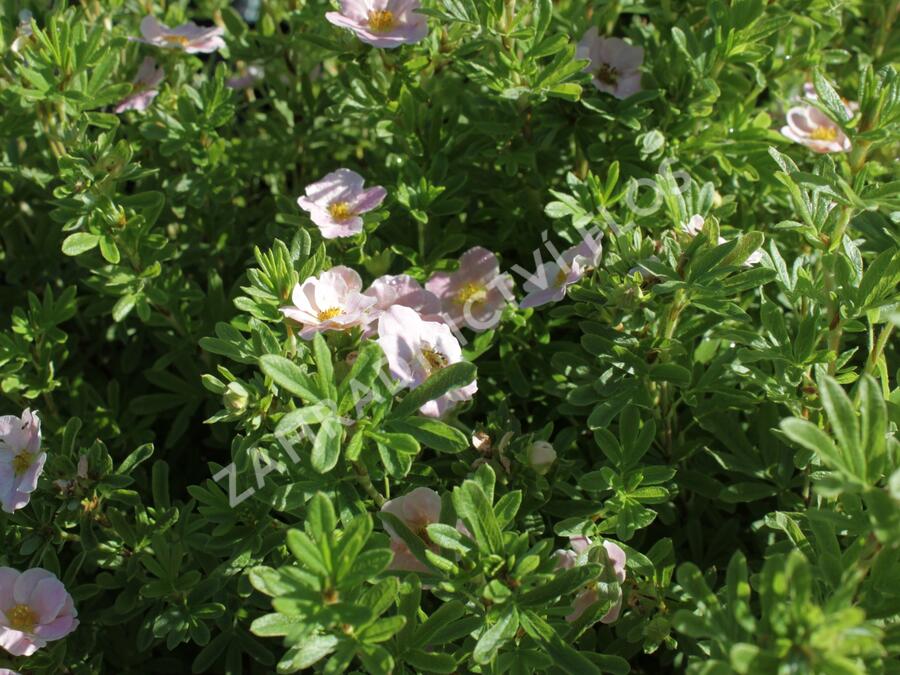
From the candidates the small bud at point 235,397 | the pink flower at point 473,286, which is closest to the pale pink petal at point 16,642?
the small bud at point 235,397

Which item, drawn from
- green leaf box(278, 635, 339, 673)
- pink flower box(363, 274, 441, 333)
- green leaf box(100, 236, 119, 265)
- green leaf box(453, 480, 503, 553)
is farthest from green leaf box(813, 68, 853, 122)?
green leaf box(100, 236, 119, 265)

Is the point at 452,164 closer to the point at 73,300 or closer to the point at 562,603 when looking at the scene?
the point at 73,300

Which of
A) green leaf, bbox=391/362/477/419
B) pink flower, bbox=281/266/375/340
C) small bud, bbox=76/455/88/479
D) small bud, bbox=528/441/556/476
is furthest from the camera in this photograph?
small bud, bbox=76/455/88/479

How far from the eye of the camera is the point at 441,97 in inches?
108

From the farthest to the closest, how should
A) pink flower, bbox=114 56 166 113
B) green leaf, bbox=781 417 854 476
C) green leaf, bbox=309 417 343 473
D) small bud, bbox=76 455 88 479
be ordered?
1. pink flower, bbox=114 56 166 113
2. small bud, bbox=76 455 88 479
3. green leaf, bbox=309 417 343 473
4. green leaf, bbox=781 417 854 476

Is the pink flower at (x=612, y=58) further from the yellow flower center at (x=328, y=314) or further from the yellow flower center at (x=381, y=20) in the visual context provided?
the yellow flower center at (x=328, y=314)

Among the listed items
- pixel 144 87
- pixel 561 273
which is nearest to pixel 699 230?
pixel 561 273

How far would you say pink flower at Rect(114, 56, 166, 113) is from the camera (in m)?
2.52

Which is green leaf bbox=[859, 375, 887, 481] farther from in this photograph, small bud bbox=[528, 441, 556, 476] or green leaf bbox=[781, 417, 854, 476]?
small bud bbox=[528, 441, 556, 476]

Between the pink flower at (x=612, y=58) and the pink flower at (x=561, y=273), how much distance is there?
0.54 meters

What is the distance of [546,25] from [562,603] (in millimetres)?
1247

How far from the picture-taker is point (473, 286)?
7.46 feet

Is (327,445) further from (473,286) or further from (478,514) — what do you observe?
(473,286)

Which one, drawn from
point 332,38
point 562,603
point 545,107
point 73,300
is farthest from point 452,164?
point 562,603
